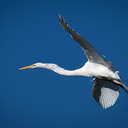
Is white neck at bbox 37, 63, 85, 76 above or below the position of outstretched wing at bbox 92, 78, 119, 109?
above

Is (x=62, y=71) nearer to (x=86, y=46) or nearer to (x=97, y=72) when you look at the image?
(x=97, y=72)

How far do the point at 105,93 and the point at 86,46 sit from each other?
4.49ft

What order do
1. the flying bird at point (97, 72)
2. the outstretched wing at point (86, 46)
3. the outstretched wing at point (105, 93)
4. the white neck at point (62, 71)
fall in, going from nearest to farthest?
the outstretched wing at point (86, 46)
the flying bird at point (97, 72)
the white neck at point (62, 71)
the outstretched wing at point (105, 93)

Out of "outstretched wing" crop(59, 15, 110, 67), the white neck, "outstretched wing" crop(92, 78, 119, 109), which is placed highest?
"outstretched wing" crop(59, 15, 110, 67)

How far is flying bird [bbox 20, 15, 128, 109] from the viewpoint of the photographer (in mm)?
5075

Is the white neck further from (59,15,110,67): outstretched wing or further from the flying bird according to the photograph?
(59,15,110,67): outstretched wing

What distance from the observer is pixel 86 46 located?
5.16 meters

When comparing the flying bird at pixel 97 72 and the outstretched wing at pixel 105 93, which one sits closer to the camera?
the flying bird at pixel 97 72

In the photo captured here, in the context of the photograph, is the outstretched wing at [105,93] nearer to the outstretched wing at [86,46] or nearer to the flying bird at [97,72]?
the flying bird at [97,72]

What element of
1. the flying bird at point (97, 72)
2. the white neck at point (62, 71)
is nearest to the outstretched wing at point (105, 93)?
the flying bird at point (97, 72)

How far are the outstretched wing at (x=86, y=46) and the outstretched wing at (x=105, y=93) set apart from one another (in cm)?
65

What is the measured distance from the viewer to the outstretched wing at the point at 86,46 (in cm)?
466

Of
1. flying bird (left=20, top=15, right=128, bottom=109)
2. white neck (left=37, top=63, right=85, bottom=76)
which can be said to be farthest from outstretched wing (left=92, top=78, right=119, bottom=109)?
white neck (left=37, top=63, right=85, bottom=76)

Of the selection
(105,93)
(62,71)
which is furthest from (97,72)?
(105,93)
